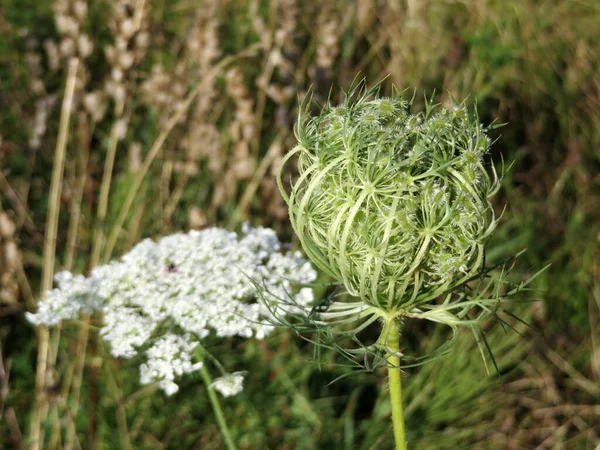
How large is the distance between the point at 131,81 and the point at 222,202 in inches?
34.0

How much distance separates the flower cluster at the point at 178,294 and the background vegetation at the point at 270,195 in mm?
545

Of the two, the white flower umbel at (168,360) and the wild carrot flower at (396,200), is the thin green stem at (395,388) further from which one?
the white flower umbel at (168,360)

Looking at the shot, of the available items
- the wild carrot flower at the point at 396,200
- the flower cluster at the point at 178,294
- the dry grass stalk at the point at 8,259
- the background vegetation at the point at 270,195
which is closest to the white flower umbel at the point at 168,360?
the flower cluster at the point at 178,294

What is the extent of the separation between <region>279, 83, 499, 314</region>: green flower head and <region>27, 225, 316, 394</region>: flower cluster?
41cm

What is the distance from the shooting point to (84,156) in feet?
11.1

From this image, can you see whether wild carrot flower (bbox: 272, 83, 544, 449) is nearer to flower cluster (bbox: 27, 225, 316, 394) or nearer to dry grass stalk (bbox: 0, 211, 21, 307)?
flower cluster (bbox: 27, 225, 316, 394)

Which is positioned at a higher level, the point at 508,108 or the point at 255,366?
the point at 508,108

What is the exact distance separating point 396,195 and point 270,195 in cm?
229

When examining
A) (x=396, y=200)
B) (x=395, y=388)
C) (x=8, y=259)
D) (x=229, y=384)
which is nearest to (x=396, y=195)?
(x=396, y=200)

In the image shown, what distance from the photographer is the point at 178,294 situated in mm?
2250

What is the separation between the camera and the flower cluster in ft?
6.92

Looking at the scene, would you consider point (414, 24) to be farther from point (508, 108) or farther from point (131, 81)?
point (131, 81)

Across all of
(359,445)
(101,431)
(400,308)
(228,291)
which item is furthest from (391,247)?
(101,431)

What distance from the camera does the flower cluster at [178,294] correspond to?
83.0 inches
